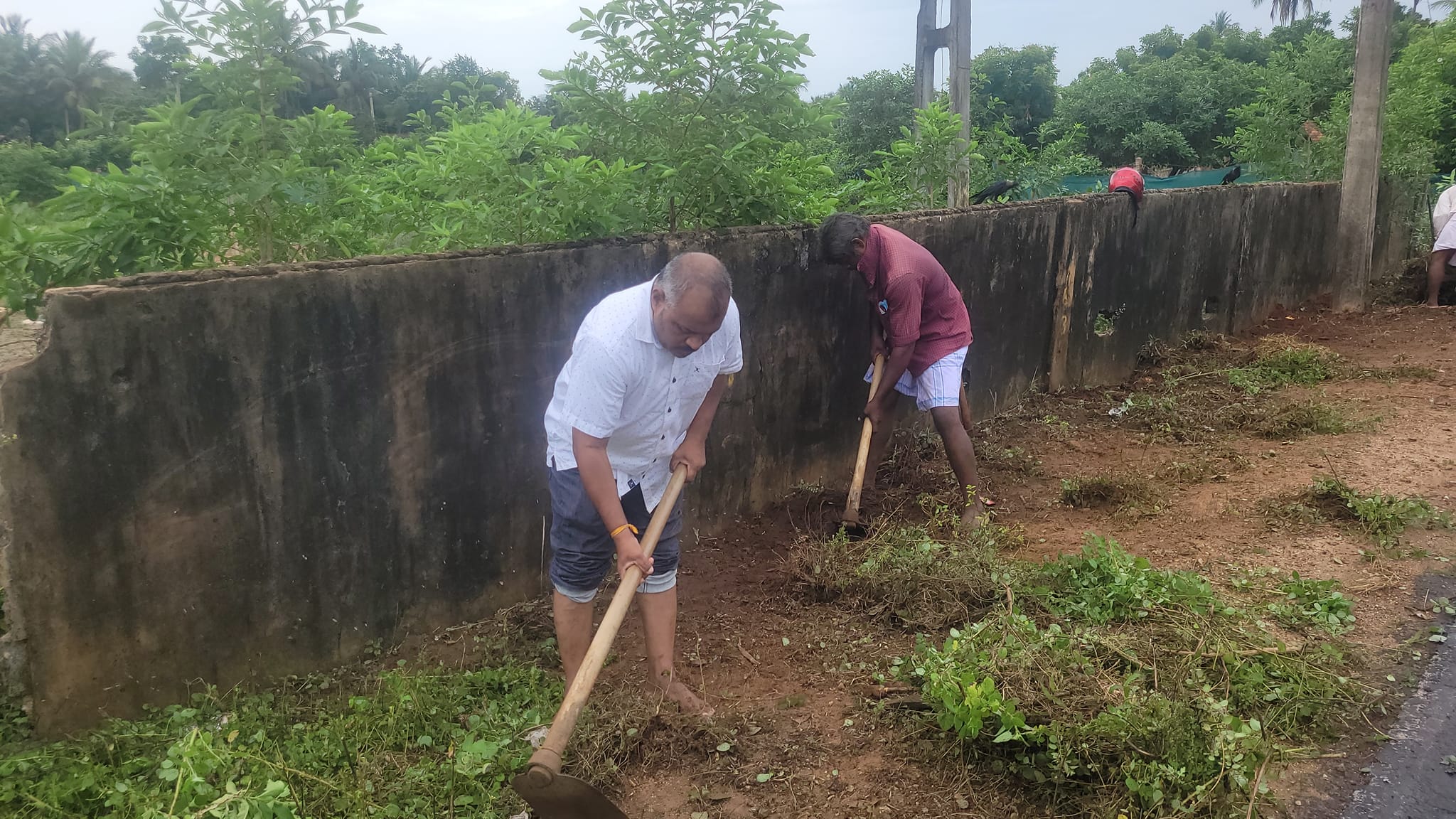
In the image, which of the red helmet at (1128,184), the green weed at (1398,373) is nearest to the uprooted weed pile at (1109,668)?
the red helmet at (1128,184)

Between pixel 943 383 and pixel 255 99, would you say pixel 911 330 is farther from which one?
pixel 255 99

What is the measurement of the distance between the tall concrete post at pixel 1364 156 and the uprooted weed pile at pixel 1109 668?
27.4ft

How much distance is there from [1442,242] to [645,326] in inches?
420

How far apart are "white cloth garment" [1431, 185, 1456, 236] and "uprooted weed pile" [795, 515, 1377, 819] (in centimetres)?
838

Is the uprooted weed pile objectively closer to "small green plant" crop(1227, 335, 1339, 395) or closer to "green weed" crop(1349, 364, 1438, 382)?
"small green plant" crop(1227, 335, 1339, 395)

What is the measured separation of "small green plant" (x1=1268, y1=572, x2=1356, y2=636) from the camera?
3518mm

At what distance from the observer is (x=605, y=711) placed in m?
2.94

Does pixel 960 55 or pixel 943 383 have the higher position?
pixel 960 55

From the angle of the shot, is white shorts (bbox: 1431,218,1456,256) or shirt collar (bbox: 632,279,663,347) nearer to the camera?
shirt collar (bbox: 632,279,663,347)

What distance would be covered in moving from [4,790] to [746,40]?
12.2ft

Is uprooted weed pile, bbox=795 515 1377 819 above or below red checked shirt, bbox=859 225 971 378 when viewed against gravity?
below

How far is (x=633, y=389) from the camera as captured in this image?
9.20 ft

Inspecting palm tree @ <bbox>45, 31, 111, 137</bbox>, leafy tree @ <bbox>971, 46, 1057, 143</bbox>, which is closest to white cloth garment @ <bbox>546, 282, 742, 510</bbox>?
leafy tree @ <bbox>971, 46, 1057, 143</bbox>

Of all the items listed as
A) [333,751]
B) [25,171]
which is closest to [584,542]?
[333,751]
